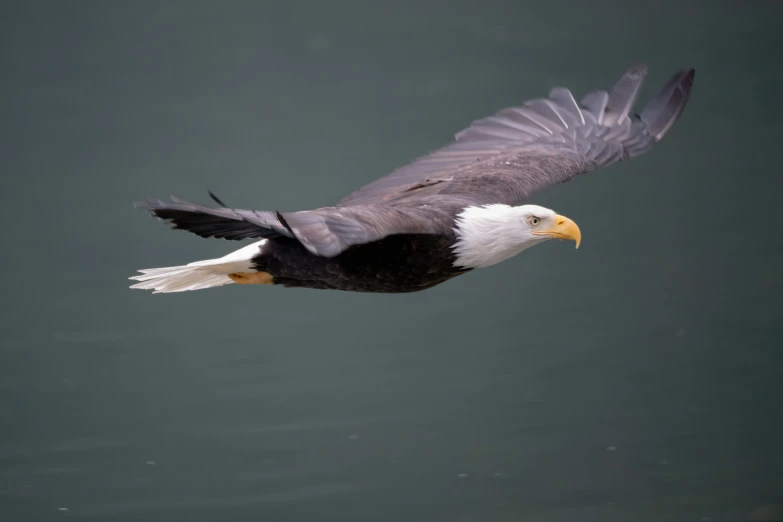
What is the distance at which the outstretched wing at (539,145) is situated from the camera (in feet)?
16.8

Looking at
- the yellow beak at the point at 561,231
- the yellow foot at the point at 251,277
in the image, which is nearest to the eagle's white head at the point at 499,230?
the yellow beak at the point at 561,231

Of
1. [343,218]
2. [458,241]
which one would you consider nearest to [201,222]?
[343,218]

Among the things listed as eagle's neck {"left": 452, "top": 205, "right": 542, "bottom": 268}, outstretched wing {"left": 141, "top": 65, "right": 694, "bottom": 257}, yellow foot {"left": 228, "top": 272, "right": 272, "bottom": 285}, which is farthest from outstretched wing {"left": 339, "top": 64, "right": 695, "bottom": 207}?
yellow foot {"left": 228, "top": 272, "right": 272, "bottom": 285}

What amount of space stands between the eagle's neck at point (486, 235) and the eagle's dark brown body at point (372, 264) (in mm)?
49

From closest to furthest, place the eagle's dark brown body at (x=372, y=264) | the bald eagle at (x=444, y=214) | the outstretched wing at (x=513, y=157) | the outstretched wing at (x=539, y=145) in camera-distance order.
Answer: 1. the bald eagle at (x=444, y=214)
2. the outstretched wing at (x=513, y=157)
3. the eagle's dark brown body at (x=372, y=264)
4. the outstretched wing at (x=539, y=145)

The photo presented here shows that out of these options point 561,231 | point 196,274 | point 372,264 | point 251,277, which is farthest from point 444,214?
point 196,274

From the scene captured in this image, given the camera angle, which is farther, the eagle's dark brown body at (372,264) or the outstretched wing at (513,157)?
the eagle's dark brown body at (372,264)

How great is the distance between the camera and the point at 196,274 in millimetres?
4820

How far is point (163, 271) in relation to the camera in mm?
4832

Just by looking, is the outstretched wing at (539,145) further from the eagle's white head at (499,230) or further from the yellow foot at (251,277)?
the yellow foot at (251,277)

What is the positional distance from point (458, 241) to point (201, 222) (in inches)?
45.6

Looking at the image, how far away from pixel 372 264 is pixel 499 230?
0.50 metres

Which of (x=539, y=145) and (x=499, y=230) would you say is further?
(x=539, y=145)

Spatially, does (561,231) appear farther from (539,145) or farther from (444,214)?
(539,145)
